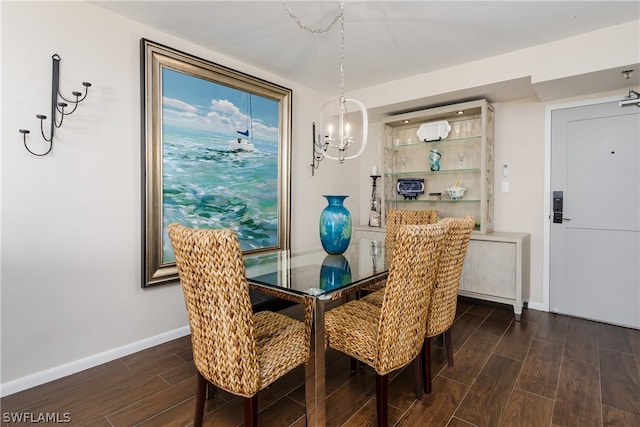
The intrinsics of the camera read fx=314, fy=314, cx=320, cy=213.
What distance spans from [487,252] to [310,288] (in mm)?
2372

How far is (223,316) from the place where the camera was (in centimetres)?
124

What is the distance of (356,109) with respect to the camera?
3.90 metres

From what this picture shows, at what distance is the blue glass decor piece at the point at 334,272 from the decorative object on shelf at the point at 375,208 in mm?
2002

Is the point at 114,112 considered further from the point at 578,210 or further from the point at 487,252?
the point at 578,210

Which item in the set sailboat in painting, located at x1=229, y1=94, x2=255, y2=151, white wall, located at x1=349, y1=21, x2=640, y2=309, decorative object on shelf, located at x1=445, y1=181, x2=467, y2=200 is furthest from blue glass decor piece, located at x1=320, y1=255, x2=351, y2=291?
white wall, located at x1=349, y1=21, x2=640, y2=309

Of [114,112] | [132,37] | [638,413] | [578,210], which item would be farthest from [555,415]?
[132,37]

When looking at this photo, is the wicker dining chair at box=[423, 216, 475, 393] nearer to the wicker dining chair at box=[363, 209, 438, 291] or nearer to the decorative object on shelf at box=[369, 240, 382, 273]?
the decorative object on shelf at box=[369, 240, 382, 273]

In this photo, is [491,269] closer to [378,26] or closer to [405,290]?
[405,290]

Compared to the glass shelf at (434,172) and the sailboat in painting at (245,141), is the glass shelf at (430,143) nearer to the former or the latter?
the glass shelf at (434,172)

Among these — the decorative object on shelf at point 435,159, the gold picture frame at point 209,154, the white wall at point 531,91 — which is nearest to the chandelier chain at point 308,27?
the gold picture frame at point 209,154

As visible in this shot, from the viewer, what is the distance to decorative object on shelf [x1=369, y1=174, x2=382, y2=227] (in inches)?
166

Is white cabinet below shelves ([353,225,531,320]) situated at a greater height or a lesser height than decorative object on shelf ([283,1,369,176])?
lesser

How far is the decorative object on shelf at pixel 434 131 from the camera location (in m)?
3.68

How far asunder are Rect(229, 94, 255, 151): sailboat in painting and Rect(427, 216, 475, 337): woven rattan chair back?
2.01 meters
